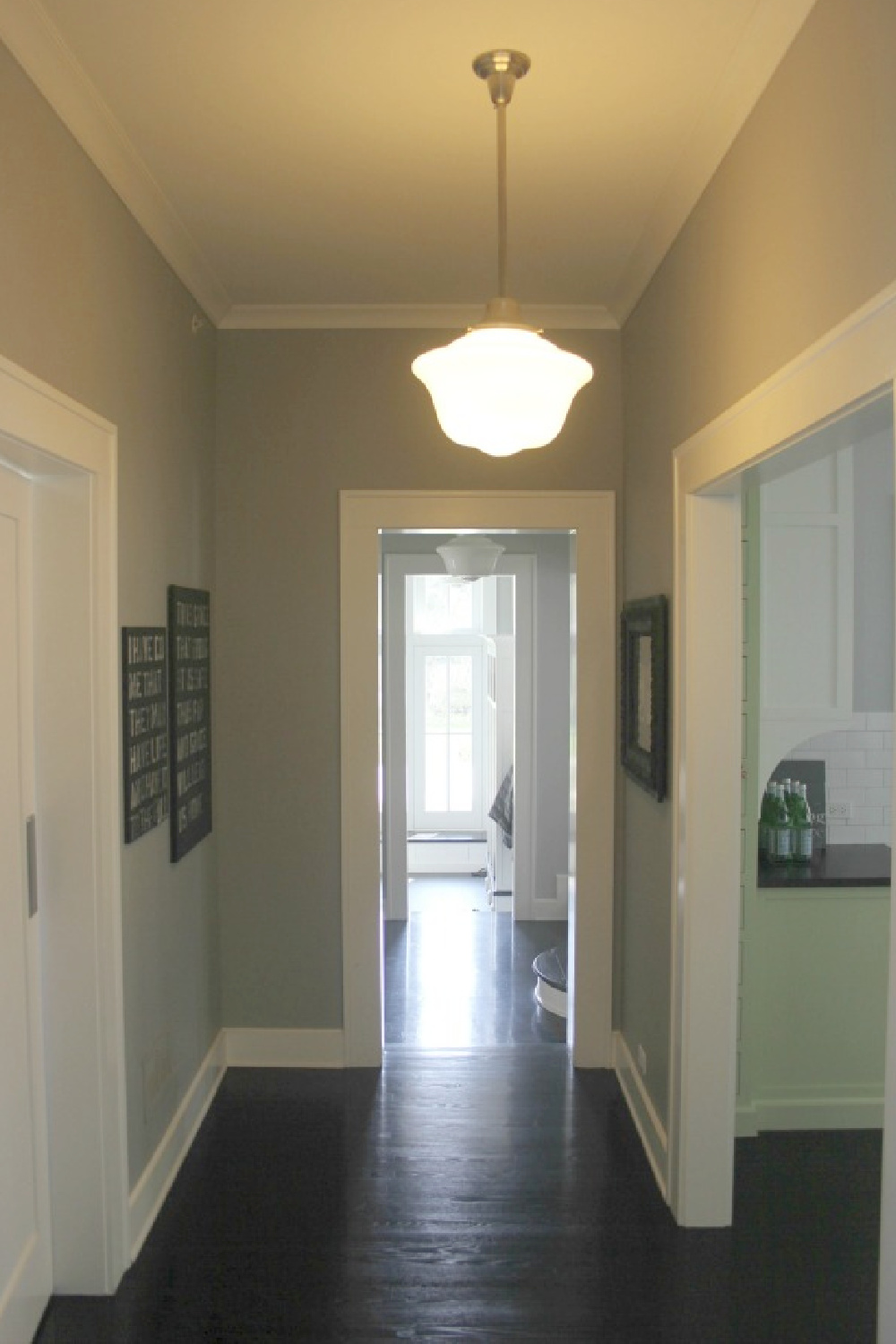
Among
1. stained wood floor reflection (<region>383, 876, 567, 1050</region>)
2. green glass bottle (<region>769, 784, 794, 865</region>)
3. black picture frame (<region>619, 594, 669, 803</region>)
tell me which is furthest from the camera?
stained wood floor reflection (<region>383, 876, 567, 1050</region>)

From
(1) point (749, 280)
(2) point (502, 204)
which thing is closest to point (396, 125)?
(2) point (502, 204)

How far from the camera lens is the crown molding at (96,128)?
1.93 m

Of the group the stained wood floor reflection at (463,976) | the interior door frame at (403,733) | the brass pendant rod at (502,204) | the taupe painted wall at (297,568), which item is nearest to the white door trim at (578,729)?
the taupe painted wall at (297,568)

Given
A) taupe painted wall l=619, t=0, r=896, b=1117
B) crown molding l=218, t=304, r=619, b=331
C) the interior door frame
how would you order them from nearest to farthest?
taupe painted wall l=619, t=0, r=896, b=1117, crown molding l=218, t=304, r=619, b=331, the interior door frame

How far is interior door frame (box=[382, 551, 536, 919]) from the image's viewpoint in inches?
240

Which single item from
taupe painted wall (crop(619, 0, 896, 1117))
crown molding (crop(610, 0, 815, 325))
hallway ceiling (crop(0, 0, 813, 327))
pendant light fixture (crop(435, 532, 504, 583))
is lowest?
pendant light fixture (crop(435, 532, 504, 583))

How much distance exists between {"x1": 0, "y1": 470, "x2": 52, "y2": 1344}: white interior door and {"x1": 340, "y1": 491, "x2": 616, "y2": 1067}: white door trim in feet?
5.06

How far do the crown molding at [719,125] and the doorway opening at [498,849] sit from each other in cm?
251

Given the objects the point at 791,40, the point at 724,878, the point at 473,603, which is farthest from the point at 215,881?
the point at 473,603

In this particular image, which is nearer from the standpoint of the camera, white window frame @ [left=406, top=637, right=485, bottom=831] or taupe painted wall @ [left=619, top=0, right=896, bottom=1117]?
taupe painted wall @ [left=619, top=0, right=896, bottom=1117]

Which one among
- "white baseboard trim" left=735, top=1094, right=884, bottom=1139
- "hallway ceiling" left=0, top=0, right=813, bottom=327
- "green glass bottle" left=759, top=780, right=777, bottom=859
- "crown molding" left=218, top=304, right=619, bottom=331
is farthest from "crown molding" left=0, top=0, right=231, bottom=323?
"white baseboard trim" left=735, top=1094, right=884, bottom=1139

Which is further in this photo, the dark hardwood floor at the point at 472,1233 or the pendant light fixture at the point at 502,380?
the dark hardwood floor at the point at 472,1233

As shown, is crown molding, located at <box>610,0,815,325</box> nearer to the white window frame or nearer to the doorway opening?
the doorway opening

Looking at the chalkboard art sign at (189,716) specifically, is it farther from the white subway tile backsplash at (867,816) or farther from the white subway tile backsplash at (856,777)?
the white subway tile backsplash at (867,816)
